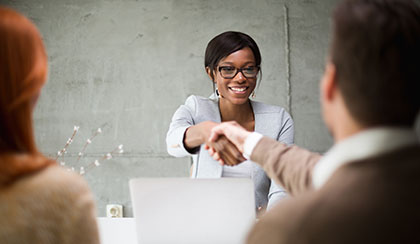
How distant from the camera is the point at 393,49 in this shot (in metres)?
0.73

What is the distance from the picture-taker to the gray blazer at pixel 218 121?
7.44 feet

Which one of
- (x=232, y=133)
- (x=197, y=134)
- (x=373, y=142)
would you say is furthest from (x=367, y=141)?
(x=197, y=134)

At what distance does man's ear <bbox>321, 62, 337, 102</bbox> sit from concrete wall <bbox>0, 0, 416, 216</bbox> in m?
3.05

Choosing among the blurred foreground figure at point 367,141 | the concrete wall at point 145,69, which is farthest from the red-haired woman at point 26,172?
the concrete wall at point 145,69

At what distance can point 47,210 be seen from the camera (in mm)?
939

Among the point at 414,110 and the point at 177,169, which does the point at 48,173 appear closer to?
the point at 414,110

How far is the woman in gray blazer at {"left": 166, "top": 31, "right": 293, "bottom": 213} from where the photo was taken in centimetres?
228

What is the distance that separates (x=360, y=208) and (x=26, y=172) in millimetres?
614

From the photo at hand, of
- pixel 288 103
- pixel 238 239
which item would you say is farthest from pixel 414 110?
pixel 288 103

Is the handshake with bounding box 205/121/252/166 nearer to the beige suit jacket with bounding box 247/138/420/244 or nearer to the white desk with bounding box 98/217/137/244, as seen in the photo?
the white desk with bounding box 98/217/137/244

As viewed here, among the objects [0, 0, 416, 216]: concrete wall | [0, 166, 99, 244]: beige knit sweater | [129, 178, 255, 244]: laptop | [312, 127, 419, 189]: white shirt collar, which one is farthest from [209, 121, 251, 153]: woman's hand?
[0, 0, 416, 216]: concrete wall

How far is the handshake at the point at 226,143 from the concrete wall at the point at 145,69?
1.89m

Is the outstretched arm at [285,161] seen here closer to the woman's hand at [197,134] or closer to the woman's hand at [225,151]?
the woman's hand at [225,151]

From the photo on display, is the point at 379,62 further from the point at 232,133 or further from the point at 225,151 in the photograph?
the point at 225,151
